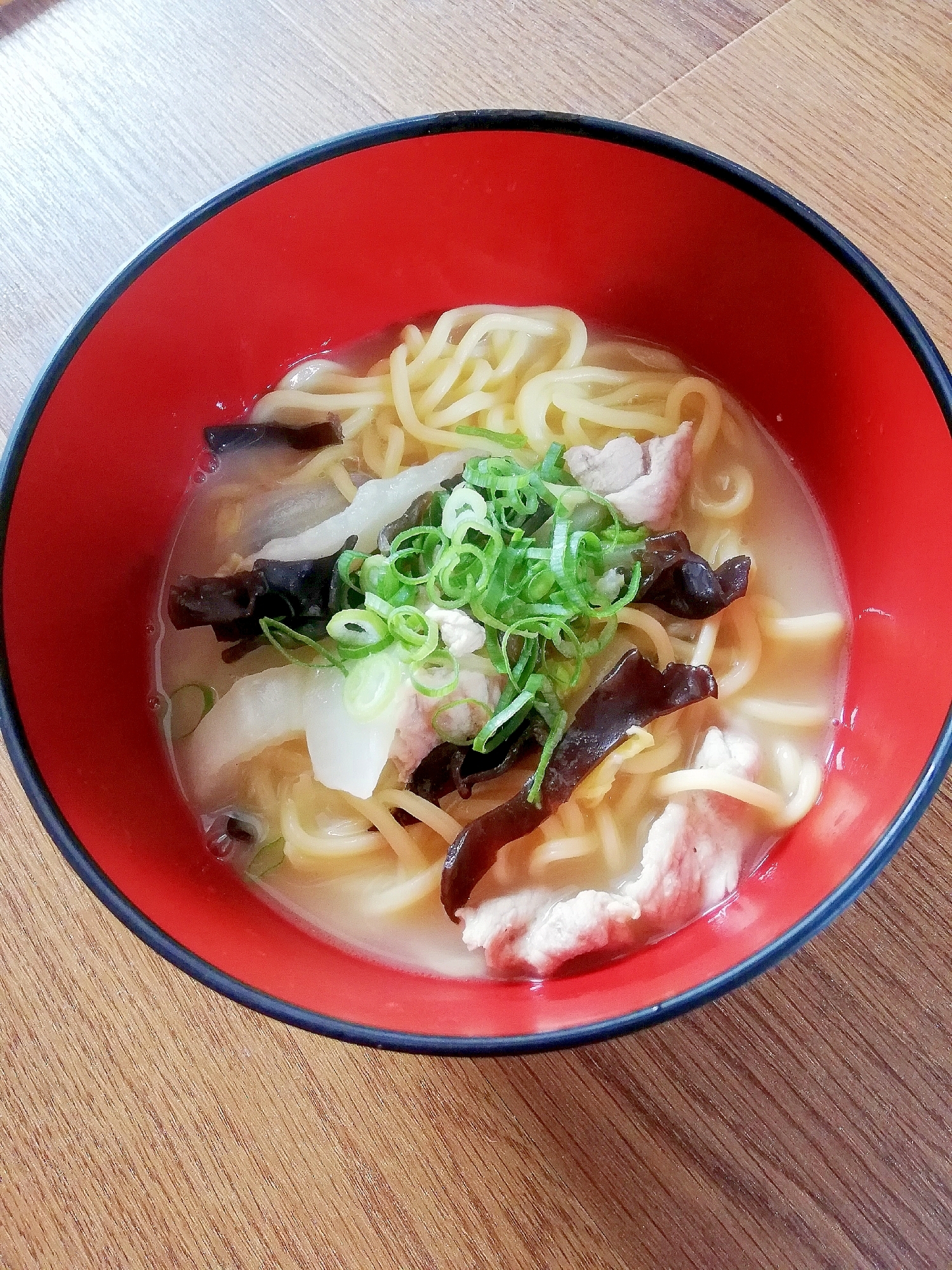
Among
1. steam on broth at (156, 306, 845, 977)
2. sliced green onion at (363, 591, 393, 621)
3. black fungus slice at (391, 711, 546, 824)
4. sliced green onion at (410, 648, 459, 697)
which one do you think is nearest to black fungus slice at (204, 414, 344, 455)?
steam on broth at (156, 306, 845, 977)

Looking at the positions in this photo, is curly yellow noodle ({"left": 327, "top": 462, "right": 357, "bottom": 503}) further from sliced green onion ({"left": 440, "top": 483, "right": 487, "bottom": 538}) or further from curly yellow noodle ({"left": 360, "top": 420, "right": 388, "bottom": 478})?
sliced green onion ({"left": 440, "top": 483, "right": 487, "bottom": 538})

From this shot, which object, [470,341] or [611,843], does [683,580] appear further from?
[470,341]

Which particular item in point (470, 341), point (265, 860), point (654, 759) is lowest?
point (265, 860)

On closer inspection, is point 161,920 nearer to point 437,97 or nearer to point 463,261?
point 463,261

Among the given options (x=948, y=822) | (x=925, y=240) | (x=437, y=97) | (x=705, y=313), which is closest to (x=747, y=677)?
(x=948, y=822)

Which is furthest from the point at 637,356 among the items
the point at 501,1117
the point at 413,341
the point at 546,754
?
the point at 501,1117
